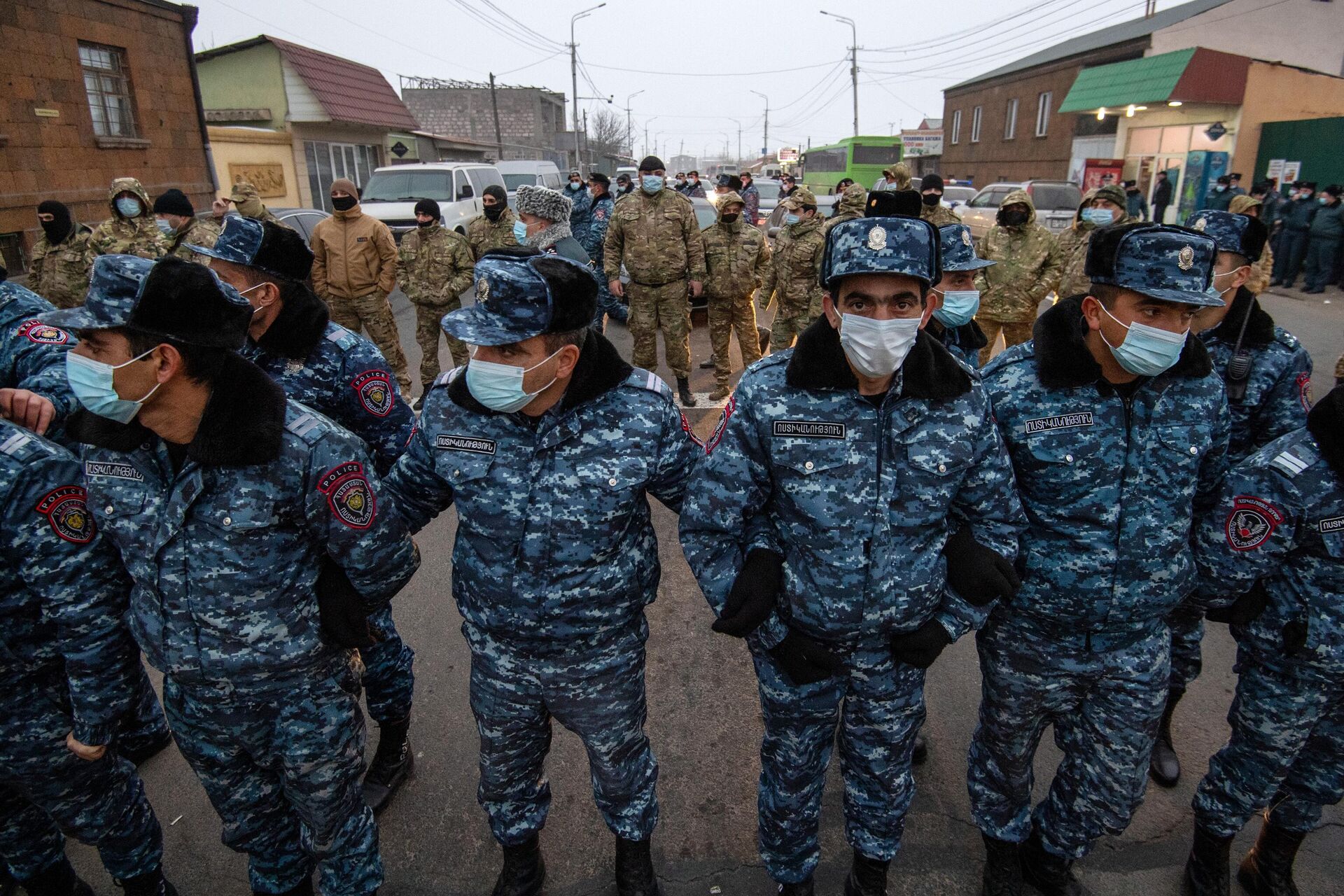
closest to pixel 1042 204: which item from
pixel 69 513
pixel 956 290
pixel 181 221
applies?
pixel 956 290

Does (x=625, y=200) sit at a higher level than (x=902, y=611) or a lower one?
higher

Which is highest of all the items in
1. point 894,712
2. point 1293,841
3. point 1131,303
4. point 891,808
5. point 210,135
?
point 210,135

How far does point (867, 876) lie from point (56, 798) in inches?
96.9

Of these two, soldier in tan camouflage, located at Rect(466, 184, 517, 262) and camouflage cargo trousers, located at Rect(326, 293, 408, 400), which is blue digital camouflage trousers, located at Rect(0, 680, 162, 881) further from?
soldier in tan camouflage, located at Rect(466, 184, 517, 262)

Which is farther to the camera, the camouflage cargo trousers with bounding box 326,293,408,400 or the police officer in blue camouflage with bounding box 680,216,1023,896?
the camouflage cargo trousers with bounding box 326,293,408,400

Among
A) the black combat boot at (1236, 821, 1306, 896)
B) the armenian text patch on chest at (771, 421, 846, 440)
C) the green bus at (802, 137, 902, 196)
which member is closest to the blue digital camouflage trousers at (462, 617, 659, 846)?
the armenian text patch on chest at (771, 421, 846, 440)

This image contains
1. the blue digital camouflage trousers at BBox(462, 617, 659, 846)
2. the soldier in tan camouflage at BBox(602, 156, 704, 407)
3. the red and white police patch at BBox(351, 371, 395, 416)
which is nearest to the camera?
the blue digital camouflage trousers at BBox(462, 617, 659, 846)

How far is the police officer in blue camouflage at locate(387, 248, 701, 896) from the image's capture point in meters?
2.15

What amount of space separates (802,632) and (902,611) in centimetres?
28

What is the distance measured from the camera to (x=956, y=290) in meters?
3.52

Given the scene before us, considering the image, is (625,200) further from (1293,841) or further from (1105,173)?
(1105,173)

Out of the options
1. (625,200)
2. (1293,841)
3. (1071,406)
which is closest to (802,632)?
(1071,406)

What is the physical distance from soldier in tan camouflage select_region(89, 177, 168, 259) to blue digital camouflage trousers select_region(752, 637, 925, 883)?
7.74m

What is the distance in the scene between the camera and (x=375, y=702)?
120 inches
